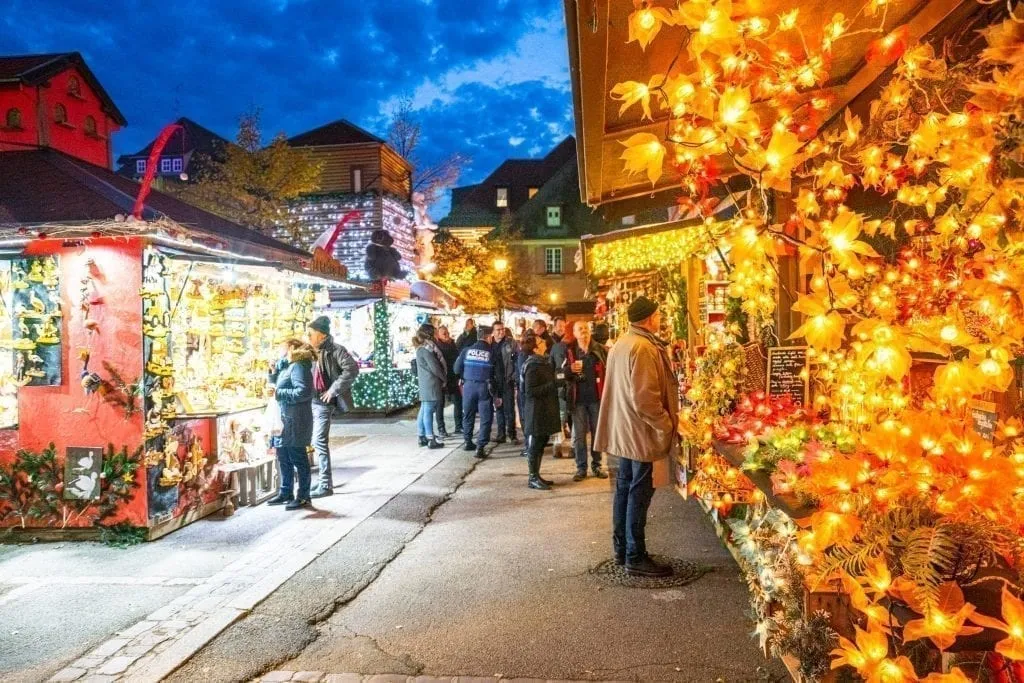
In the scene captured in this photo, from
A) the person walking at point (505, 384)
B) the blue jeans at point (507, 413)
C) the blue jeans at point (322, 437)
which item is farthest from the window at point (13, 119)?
the blue jeans at point (507, 413)

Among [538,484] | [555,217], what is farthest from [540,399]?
[555,217]

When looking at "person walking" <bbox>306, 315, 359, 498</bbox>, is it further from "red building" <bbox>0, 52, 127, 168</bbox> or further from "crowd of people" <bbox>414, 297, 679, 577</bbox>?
"red building" <bbox>0, 52, 127, 168</bbox>

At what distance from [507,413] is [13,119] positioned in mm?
9519

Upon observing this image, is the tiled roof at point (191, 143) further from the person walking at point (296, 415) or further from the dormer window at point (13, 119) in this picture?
the person walking at point (296, 415)

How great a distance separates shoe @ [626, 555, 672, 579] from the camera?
5.75 meters

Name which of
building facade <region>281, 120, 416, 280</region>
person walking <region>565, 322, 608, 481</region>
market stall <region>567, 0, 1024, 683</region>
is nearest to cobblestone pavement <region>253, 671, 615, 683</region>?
market stall <region>567, 0, 1024, 683</region>

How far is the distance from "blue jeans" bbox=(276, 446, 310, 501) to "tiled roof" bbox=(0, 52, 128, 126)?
26.8ft

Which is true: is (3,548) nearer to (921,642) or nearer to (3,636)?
(3,636)

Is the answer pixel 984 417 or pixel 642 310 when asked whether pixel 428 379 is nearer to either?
pixel 642 310

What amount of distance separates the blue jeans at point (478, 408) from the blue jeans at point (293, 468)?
3712 mm

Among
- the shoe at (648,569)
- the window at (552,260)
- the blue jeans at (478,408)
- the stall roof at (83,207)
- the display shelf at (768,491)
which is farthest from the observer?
the window at (552,260)

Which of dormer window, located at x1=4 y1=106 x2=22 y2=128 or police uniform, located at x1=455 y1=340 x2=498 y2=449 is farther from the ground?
dormer window, located at x1=4 y1=106 x2=22 y2=128

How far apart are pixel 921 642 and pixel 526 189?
4827 centimetres

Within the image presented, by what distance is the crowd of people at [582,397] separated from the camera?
587cm
